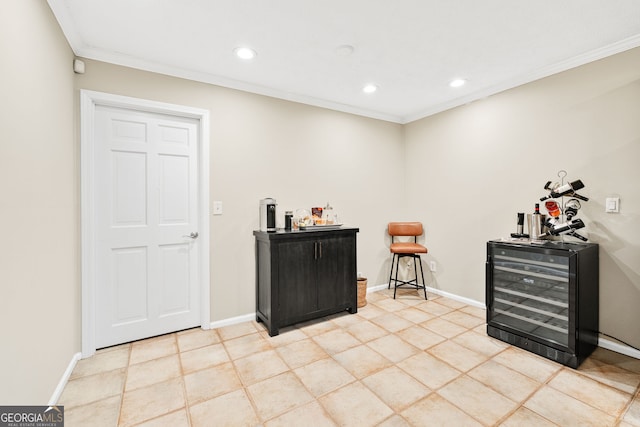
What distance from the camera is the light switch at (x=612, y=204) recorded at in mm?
2396

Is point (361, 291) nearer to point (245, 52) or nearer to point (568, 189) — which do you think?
point (568, 189)

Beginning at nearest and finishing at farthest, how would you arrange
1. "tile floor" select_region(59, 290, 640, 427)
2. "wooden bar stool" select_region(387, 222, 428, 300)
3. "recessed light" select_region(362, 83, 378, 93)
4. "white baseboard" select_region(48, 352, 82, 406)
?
1. "tile floor" select_region(59, 290, 640, 427)
2. "white baseboard" select_region(48, 352, 82, 406)
3. "recessed light" select_region(362, 83, 378, 93)
4. "wooden bar stool" select_region(387, 222, 428, 300)

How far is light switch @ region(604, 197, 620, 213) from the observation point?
240 centimetres

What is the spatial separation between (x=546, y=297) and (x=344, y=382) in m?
1.81

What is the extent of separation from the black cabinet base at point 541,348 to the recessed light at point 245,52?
331cm

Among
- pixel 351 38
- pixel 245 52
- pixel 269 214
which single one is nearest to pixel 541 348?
pixel 269 214

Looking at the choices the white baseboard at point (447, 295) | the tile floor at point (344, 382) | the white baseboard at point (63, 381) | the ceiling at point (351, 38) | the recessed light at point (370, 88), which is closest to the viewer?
the tile floor at point (344, 382)

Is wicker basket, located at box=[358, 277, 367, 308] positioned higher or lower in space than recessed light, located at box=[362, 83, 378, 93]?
lower

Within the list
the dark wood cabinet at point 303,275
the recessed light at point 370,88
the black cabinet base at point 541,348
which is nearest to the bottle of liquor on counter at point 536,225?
the black cabinet base at point 541,348

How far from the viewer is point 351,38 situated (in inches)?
89.9

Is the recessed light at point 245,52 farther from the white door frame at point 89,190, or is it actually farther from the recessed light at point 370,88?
the recessed light at point 370,88

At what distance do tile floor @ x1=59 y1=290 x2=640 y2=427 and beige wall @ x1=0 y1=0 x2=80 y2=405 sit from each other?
454 mm

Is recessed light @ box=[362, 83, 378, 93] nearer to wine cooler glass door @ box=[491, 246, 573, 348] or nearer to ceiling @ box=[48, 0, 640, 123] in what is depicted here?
ceiling @ box=[48, 0, 640, 123]

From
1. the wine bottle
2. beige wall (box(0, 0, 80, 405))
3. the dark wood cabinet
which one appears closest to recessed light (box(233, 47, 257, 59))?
beige wall (box(0, 0, 80, 405))
